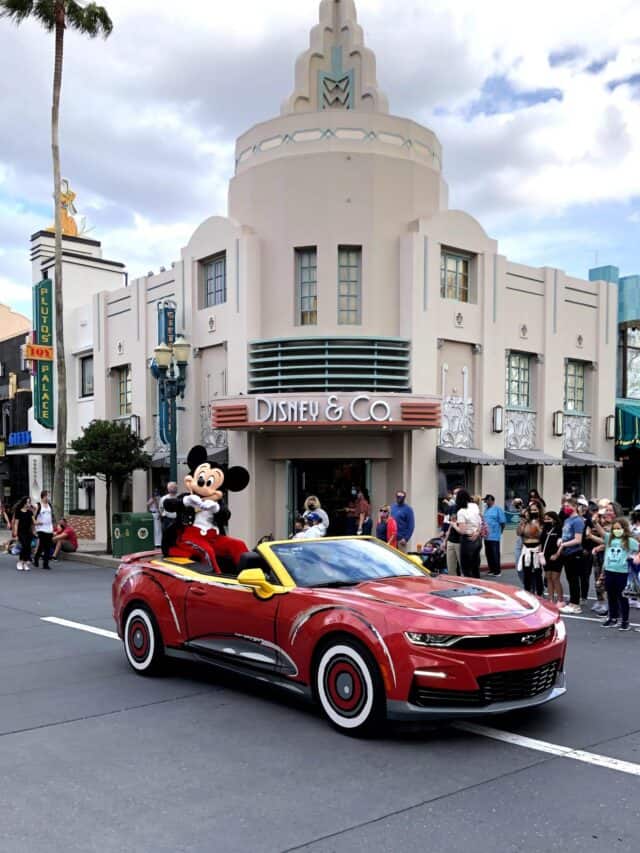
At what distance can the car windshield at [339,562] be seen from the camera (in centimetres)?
689

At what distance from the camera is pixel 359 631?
5.90m

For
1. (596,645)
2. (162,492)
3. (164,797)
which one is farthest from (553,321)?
(164,797)

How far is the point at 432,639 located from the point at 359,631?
0.54 metres

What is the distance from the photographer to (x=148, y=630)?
7887 mm

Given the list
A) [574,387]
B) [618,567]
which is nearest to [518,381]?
[574,387]

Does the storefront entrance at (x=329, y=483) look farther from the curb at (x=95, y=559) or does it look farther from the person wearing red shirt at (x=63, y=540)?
the person wearing red shirt at (x=63, y=540)

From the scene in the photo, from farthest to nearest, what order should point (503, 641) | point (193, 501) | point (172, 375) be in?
point (172, 375), point (193, 501), point (503, 641)

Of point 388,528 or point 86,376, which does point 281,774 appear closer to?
point 388,528

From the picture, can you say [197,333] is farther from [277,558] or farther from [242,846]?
[242,846]

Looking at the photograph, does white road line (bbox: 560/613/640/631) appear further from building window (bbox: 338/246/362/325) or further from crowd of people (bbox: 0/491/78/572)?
crowd of people (bbox: 0/491/78/572)

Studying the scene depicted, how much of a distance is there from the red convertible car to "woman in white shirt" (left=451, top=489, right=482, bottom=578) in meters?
6.27

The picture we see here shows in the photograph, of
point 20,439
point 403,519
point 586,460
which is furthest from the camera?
point 20,439

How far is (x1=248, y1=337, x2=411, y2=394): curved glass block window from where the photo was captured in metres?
17.9

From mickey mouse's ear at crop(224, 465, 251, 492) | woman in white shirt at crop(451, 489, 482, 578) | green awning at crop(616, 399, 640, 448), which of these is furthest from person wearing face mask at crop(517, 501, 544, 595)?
green awning at crop(616, 399, 640, 448)
